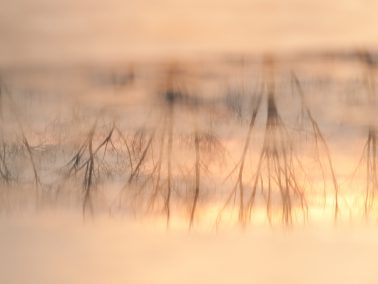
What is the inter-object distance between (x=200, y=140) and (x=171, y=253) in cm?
30

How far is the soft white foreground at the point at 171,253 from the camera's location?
143 cm

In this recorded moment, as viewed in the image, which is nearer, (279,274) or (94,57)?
(279,274)

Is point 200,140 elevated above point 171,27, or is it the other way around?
point 171,27

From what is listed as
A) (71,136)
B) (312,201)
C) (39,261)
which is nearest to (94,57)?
(71,136)

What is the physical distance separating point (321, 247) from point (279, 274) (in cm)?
12

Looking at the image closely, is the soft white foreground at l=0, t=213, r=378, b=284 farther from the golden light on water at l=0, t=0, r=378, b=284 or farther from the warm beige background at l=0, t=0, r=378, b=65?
the warm beige background at l=0, t=0, r=378, b=65

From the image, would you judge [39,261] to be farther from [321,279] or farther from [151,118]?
[321,279]

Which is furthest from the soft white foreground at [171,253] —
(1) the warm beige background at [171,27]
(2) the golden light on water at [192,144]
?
(1) the warm beige background at [171,27]

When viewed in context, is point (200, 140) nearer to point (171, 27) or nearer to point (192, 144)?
point (192, 144)

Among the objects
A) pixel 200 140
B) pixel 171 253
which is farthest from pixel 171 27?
pixel 171 253

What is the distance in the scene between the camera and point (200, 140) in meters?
1.50

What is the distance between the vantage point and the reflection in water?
146 centimetres

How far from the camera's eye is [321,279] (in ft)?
4.68

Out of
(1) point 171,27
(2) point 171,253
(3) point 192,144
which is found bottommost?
(2) point 171,253
